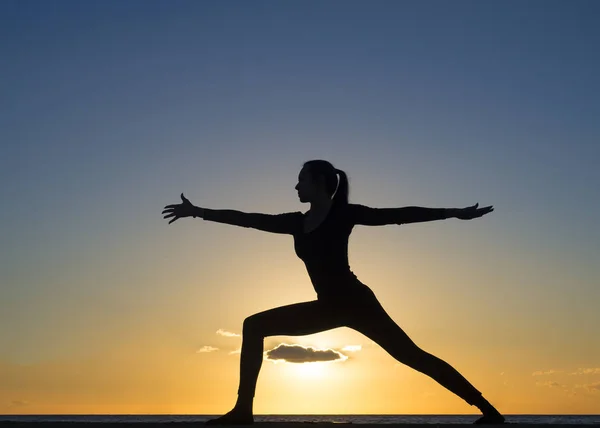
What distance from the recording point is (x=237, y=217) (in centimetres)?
856

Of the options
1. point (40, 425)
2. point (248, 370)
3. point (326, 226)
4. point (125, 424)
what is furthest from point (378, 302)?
point (40, 425)

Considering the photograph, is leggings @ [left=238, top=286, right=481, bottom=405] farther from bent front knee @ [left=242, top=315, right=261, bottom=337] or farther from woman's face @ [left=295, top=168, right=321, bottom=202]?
woman's face @ [left=295, top=168, right=321, bottom=202]

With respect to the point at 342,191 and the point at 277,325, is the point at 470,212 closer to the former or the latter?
the point at 342,191

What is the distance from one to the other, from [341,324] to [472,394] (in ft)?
5.22

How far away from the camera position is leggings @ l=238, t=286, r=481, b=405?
779cm

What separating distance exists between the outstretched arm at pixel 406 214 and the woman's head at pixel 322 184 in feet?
0.82

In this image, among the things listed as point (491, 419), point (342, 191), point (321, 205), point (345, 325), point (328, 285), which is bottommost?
point (491, 419)

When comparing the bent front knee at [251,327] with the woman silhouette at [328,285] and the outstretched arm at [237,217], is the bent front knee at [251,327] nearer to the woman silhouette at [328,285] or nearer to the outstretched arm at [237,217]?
the woman silhouette at [328,285]

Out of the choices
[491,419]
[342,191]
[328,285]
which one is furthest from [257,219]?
[491,419]

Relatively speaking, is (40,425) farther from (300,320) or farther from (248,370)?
(300,320)

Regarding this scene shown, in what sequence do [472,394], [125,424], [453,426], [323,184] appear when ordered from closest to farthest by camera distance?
[453,426] < [125,424] < [472,394] < [323,184]

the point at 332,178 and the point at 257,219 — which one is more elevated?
the point at 332,178

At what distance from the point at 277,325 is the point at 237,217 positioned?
55.1 inches

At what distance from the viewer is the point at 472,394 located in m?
7.80
